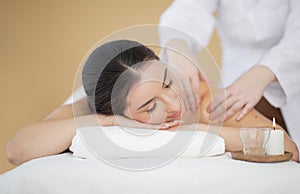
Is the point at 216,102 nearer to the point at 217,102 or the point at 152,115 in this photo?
the point at 217,102

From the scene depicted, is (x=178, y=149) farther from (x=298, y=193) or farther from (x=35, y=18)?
(x=35, y=18)

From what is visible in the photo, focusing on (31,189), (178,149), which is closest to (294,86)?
(178,149)

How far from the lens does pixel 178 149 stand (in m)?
1.15

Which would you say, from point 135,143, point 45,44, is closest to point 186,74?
point 135,143

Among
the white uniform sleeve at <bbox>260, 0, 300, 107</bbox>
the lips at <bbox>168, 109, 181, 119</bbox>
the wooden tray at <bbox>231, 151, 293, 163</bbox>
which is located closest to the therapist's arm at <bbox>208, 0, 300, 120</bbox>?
the white uniform sleeve at <bbox>260, 0, 300, 107</bbox>

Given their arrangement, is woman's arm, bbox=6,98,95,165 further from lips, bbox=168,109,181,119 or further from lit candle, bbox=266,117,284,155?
lit candle, bbox=266,117,284,155

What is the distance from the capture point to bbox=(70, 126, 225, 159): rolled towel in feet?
3.73

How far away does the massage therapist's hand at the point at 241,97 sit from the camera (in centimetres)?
142

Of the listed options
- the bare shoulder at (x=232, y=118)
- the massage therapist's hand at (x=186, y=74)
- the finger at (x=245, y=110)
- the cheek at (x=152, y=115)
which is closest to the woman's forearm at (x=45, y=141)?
the cheek at (x=152, y=115)

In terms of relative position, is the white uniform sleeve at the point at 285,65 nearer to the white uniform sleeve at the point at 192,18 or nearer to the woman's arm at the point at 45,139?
the white uniform sleeve at the point at 192,18

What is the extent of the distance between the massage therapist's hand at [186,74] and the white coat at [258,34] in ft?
1.13

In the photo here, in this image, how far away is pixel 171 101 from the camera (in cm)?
117

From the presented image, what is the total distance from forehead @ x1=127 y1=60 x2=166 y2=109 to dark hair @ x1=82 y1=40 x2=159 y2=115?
0.02 meters

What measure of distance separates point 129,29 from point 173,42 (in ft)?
1.23
